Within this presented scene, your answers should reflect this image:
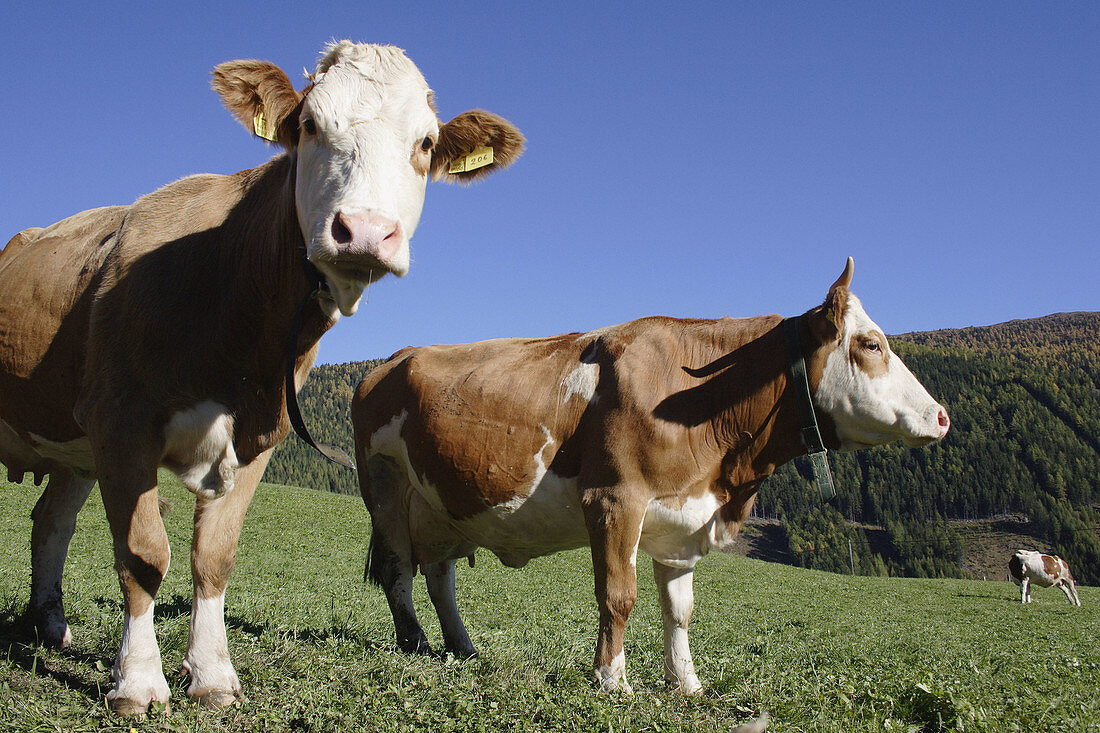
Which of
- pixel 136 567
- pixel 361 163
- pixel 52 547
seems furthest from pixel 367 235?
pixel 52 547

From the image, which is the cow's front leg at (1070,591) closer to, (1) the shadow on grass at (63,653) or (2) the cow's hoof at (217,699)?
(1) the shadow on grass at (63,653)

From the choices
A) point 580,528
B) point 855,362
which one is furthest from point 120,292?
point 855,362

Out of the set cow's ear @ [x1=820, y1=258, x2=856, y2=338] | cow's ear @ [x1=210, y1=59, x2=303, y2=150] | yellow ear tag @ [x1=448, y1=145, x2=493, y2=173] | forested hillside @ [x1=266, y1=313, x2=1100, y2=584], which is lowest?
forested hillside @ [x1=266, y1=313, x2=1100, y2=584]

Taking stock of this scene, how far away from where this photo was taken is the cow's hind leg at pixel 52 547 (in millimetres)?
5316

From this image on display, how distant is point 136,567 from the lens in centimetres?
367

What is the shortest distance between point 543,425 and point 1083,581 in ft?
411

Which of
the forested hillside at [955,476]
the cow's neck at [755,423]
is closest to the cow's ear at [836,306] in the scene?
the cow's neck at [755,423]

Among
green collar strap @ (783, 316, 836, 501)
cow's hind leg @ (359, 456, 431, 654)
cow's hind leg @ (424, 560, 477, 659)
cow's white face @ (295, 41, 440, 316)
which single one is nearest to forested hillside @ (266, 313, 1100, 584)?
cow's hind leg @ (359, 456, 431, 654)

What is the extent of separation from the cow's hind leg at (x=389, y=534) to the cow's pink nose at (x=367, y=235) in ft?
13.5

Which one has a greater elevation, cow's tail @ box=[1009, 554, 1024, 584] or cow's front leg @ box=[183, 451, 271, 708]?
cow's front leg @ box=[183, 451, 271, 708]

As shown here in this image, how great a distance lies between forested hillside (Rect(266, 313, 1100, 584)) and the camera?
423ft

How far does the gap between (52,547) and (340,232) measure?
4268 mm

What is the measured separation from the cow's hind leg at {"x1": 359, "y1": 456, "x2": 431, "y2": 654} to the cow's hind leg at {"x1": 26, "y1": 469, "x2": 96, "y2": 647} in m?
2.24

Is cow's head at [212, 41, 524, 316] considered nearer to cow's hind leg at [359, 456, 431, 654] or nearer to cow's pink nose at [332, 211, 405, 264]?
cow's pink nose at [332, 211, 405, 264]
